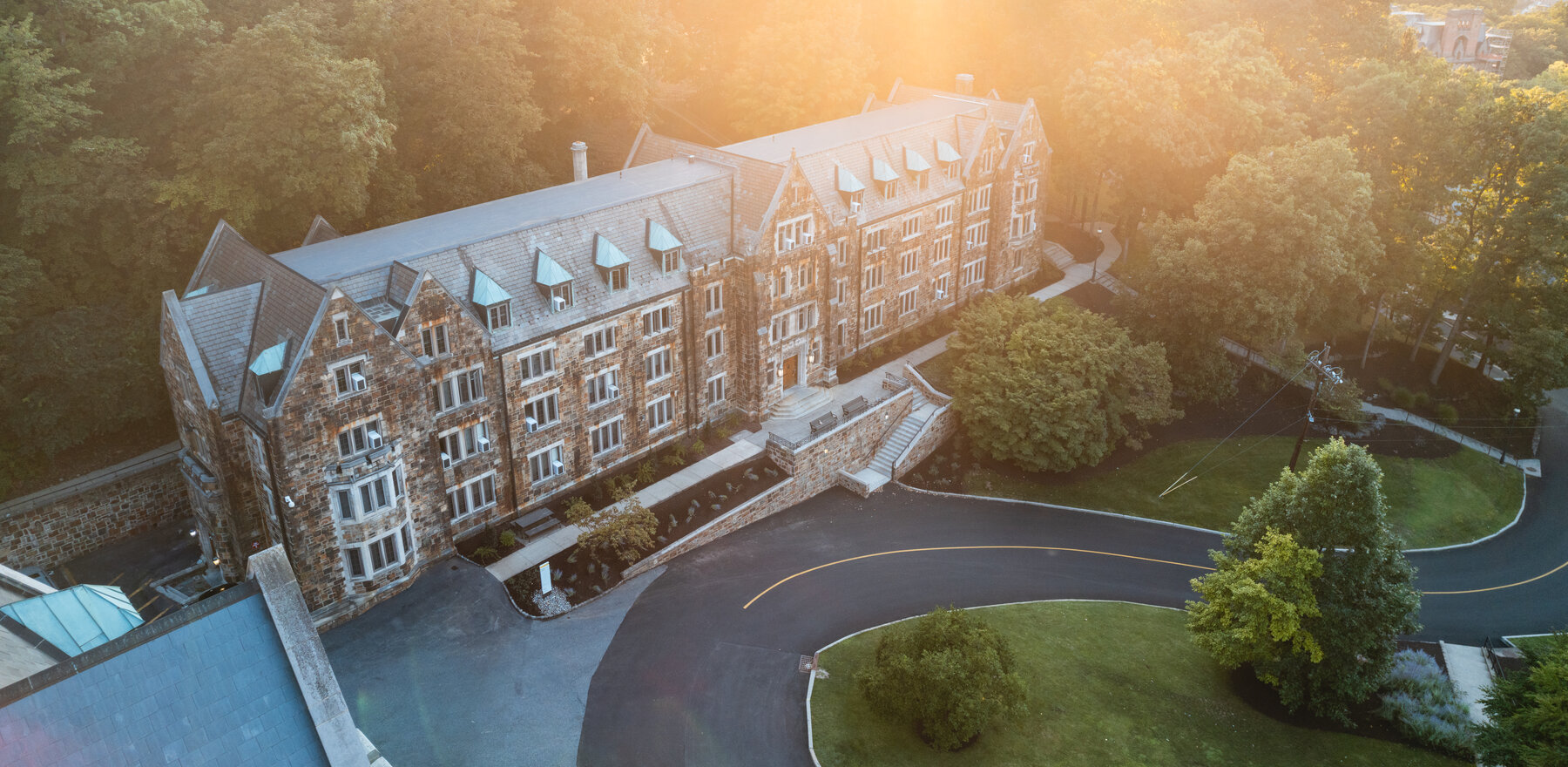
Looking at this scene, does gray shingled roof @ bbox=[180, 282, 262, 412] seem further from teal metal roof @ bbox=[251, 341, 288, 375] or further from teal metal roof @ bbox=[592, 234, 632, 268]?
teal metal roof @ bbox=[592, 234, 632, 268]

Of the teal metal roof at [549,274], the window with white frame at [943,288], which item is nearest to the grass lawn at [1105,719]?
the teal metal roof at [549,274]

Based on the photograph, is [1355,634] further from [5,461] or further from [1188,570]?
[5,461]

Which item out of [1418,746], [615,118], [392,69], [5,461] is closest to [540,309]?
[392,69]

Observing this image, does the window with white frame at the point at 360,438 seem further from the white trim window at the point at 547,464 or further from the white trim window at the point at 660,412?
the white trim window at the point at 660,412

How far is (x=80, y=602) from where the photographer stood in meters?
27.5

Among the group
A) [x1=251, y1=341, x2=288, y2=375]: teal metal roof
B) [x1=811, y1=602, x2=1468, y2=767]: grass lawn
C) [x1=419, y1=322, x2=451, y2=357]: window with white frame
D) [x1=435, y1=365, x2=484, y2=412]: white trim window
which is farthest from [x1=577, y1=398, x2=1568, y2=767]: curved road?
[x1=251, y1=341, x2=288, y2=375]: teal metal roof

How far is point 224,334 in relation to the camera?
145 ft

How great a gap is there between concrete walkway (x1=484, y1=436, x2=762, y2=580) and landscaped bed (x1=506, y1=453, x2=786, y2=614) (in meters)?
0.39

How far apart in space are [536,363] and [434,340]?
19.5ft

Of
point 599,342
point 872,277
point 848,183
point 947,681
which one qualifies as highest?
point 848,183

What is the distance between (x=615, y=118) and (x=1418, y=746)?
66.0 metres

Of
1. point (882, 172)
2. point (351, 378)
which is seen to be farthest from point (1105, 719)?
point (882, 172)

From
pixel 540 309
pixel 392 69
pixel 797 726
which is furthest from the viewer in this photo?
pixel 392 69

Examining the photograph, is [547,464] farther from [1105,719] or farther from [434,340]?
[1105,719]
